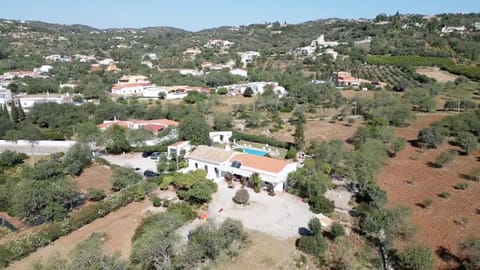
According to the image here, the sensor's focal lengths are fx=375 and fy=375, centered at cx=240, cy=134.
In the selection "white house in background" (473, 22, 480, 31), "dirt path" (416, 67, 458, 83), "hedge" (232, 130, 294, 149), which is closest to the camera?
"hedge" (232, 130, 294, 149)

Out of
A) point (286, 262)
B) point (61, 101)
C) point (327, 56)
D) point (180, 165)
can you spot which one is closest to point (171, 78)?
point (61, 101)

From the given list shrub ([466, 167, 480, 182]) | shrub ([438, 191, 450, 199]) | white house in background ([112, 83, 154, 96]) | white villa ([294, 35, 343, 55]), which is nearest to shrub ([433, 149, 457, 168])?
shrub ([466, 167, 480, 182])

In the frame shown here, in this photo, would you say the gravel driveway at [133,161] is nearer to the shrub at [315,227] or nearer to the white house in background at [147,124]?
the white house in background at [147,124]

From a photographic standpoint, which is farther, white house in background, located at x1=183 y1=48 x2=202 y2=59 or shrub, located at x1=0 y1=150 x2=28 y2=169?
white house in background, located at x1=183 y1=48 x2=202 y2=59

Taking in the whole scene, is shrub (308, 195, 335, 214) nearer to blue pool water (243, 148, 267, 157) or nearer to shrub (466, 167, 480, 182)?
shrub (466, 167, 480, 182)

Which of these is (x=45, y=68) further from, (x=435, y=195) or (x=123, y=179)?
(x=435, y=195)

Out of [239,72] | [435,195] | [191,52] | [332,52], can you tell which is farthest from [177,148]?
[191,52]

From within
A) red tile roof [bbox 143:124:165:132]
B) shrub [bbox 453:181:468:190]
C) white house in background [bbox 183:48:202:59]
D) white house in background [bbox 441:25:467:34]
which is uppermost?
white house in background [bbox 441:25:467:34]

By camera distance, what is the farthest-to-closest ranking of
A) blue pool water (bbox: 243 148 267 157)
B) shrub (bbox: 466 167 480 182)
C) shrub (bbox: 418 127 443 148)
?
1. blue pool water (bbox: 243 148 267 157)
2. shrub (bbox: 418 127 443 148)
3. shrub (bbox: 466 167 480 182)
